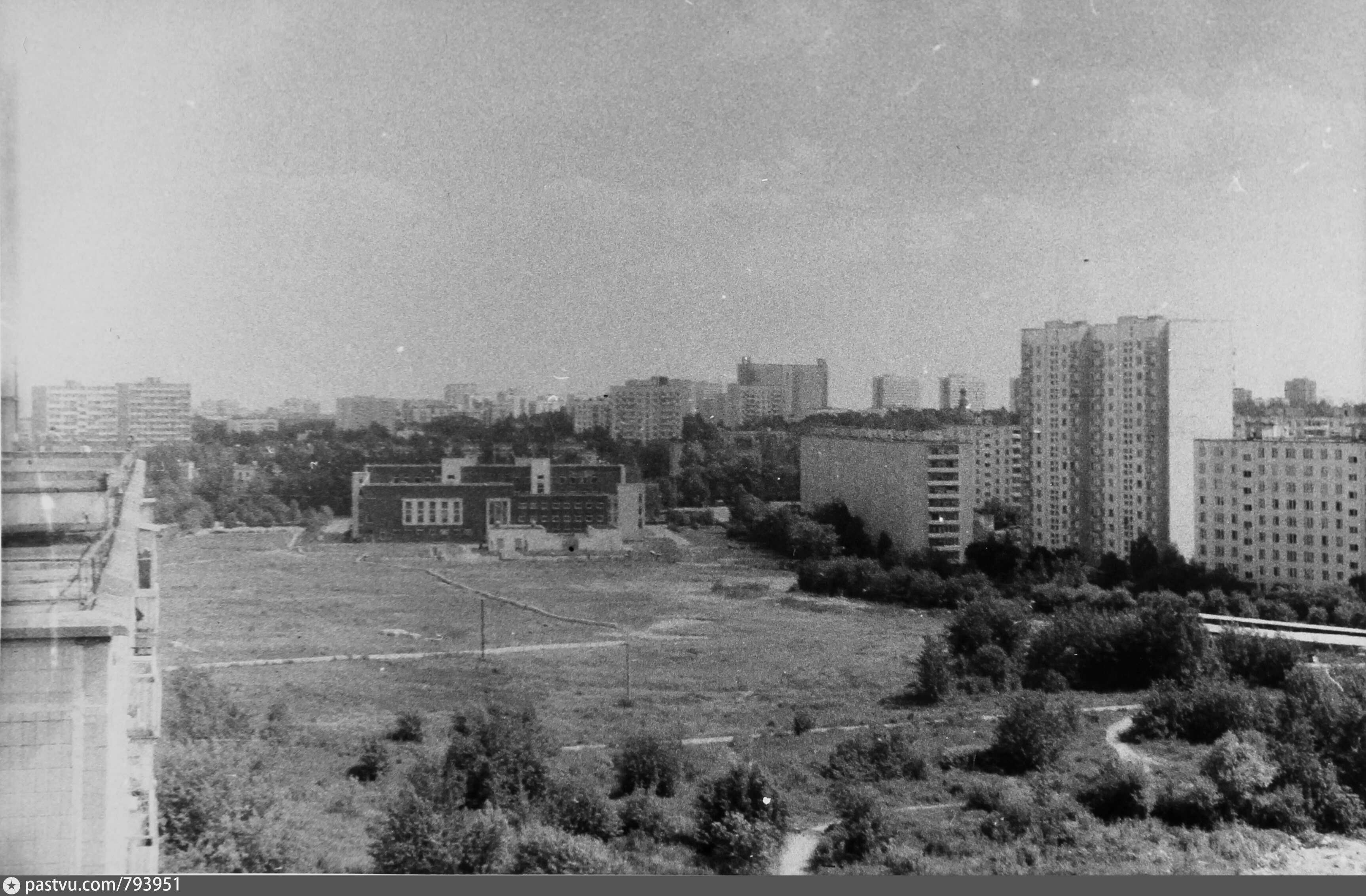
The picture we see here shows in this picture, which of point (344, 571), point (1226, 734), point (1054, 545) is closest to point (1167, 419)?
point (1054, 545)

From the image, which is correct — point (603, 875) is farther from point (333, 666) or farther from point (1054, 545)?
point (1054, 545)

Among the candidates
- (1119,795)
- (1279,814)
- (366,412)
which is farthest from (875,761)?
(366,412)

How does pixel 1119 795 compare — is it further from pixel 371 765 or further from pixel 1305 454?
pixel 371 765

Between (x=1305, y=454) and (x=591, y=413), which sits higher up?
(x=591, y=413)

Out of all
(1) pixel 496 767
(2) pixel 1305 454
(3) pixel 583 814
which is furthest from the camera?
(2) pixel 1305 454

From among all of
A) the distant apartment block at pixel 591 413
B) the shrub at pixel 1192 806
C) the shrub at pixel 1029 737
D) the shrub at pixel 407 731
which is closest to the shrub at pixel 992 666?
the shrub at pixel 1029 737

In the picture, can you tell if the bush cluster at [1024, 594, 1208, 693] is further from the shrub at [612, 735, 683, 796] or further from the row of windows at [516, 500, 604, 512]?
the row of windows at [516, 500, 604, 512]

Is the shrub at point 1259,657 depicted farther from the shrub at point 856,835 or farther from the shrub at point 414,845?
the shrub at point 414,845
